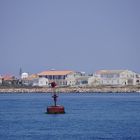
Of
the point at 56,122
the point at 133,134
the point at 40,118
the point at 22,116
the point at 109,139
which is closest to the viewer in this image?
the point at 109,139

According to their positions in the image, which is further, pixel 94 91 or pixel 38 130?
pixel 94 91

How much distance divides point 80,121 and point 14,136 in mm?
14330

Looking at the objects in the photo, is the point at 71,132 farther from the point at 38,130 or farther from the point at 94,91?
the point at 94,91

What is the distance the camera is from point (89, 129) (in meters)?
59.2

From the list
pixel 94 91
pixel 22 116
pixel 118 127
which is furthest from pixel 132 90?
pixel 118 127

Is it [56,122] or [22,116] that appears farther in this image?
[22,116]

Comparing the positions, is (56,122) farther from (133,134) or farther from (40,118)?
(133,134)

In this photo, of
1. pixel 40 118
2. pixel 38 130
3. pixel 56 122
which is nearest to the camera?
pixel 38 130

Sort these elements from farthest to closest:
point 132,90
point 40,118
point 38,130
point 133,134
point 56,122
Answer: point 132,90 < point 40,118 < point 56,122 < point 38,130 < point 133,134

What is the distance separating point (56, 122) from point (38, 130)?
7887 millimetres

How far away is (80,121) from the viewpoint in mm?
67688

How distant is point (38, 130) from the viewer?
58469 mm

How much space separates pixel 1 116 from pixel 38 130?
18.6 meters

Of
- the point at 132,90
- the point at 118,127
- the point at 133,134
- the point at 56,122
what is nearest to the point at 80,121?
the point at 56,122
